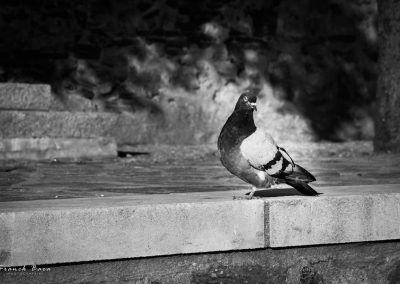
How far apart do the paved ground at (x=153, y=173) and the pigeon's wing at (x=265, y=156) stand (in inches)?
43.7

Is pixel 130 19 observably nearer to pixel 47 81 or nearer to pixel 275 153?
pixel 47 81

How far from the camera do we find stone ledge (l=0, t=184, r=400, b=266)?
342cm

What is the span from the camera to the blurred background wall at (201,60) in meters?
10.2

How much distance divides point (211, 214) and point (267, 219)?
0.98 ft

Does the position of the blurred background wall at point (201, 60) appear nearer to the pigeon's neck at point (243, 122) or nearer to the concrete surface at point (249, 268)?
the pigeon's neck at point (243, 122)

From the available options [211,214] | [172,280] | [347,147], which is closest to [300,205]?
[211,214]

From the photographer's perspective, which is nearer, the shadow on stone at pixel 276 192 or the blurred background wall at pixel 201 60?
the shadow on stone at pixel 276 192

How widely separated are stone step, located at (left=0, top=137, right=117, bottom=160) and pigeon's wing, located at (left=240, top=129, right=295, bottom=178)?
14.7ft

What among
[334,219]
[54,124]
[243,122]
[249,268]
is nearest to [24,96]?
[54,124]

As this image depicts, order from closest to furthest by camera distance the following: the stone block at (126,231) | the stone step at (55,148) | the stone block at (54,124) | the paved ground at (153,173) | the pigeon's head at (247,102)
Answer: the stone block at (126,231), the pigeon's head at (247,102), the paved ground at (153,173), the stone step at (55,148), the stone block at (54,124)

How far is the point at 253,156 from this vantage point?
3959mm

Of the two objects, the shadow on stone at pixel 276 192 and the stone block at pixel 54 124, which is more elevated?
the stone block at pixel 54 124

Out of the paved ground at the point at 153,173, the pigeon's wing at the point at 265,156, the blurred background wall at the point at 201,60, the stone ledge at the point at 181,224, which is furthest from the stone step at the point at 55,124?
the pigeon's wing at the point at 265,156

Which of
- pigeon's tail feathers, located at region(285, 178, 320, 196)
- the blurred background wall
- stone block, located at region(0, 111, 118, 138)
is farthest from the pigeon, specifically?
the blurred background wall
